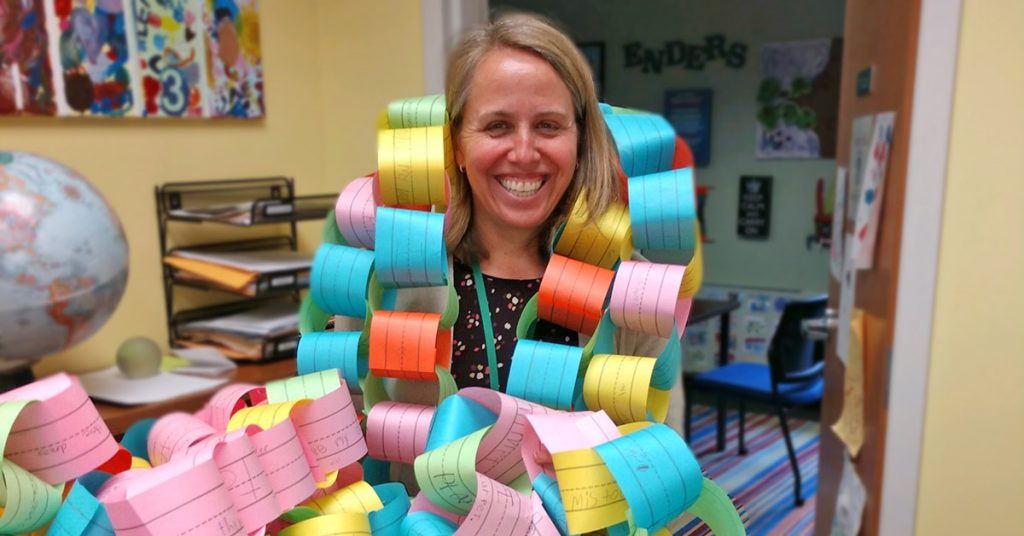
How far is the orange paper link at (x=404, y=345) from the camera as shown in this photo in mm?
894

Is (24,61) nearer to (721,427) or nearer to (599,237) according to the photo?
(599,237)

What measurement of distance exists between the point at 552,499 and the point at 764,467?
296 centimetres

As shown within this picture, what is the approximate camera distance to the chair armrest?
311cm

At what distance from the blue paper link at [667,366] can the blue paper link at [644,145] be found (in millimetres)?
220

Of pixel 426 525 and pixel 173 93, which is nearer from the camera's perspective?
pixel 426 525

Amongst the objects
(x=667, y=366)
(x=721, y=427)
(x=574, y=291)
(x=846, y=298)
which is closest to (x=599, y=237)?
(x=574, y=291)

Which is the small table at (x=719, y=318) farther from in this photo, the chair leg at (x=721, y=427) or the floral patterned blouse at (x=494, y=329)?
the floral patterned blouse at (x=494, y=329)

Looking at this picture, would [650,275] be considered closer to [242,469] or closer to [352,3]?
[242,469]

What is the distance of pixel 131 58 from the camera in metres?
1.63

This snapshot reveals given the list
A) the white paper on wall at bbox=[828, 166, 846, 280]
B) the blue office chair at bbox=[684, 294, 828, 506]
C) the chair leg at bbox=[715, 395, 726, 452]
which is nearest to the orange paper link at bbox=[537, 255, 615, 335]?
the white paper on wall at bbox=[828, 166, 846, 280]

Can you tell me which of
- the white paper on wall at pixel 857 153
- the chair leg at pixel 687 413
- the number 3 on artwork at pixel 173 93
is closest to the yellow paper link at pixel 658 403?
the white paper on wall at pixel 857 153

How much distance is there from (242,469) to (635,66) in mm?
3754

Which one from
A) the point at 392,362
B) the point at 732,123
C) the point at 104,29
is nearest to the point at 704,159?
the point at 732,123

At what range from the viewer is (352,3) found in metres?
1.91
